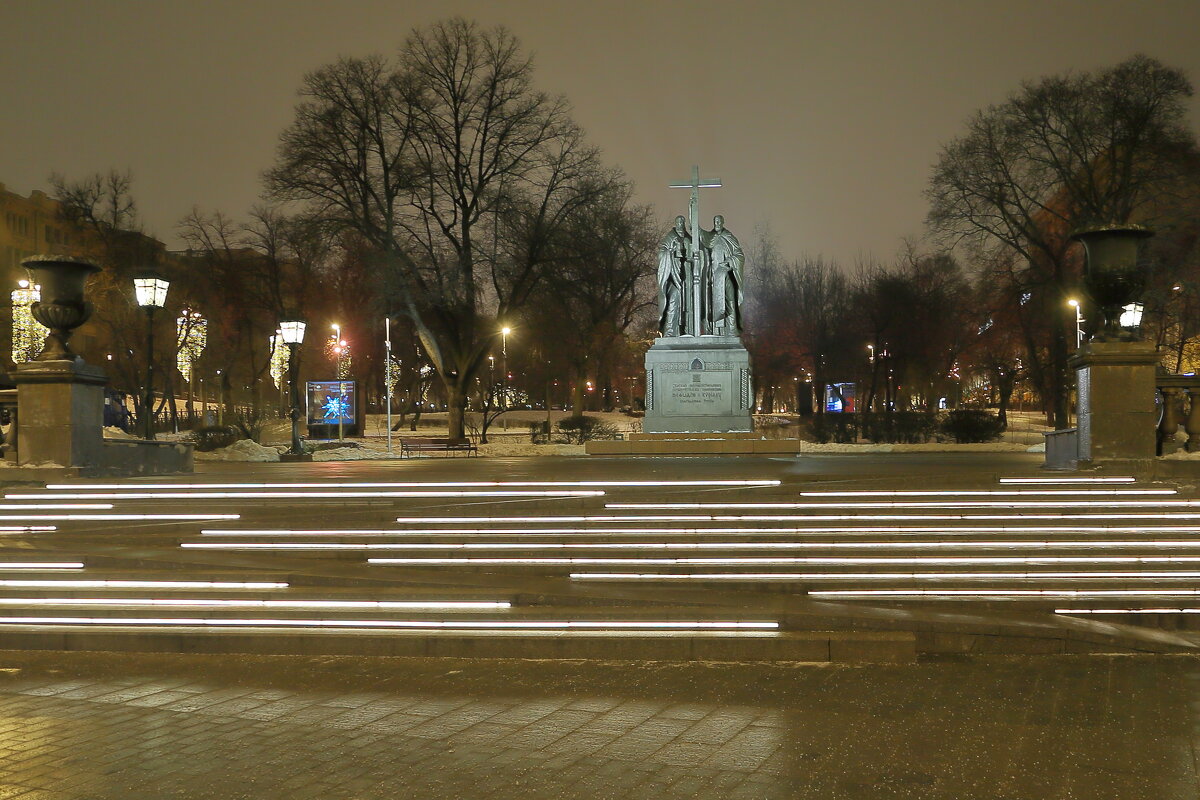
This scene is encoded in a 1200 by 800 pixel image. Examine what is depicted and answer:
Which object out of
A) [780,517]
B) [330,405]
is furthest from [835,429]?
[780,517]

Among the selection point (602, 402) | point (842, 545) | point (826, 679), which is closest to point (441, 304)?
point (842, 545)

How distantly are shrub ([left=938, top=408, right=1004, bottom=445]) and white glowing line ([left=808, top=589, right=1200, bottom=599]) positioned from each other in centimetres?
2772

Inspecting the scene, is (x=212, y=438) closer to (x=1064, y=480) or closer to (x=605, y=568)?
(x=605, y=568)

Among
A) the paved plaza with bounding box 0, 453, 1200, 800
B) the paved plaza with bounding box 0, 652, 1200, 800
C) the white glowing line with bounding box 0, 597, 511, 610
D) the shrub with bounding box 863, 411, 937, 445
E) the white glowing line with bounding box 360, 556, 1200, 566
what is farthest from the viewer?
the shrub with bounding box 863, 411, 937, 445

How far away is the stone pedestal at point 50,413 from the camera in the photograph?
1525cm

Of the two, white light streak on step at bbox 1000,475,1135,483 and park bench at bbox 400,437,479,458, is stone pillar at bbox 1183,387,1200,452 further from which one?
park bench at bbox 400,437,479,458

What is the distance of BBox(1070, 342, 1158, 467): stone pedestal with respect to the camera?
1324 centimetres

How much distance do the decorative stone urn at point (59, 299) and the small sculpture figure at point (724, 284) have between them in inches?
686

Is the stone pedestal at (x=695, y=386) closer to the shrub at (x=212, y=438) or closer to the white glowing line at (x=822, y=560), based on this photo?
the shrub at (x=212, y=438)

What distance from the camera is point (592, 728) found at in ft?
21.7

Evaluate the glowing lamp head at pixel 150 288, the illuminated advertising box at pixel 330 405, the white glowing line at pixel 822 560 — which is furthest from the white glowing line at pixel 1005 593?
the illuminated advertising box at pixel 330 405

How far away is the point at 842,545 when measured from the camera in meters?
11.0

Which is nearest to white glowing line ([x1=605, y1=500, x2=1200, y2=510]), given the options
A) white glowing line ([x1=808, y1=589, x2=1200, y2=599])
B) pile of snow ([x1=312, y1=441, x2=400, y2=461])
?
white glowing line ([x1=808, y1=589, x2=1200, y2=599])

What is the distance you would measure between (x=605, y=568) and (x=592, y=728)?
447cm
